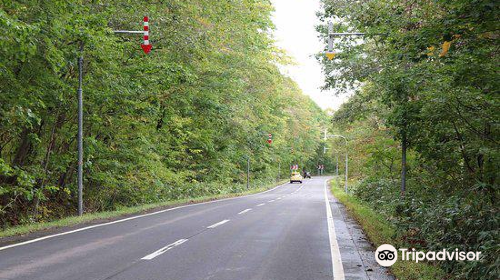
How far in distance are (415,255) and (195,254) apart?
3.98 metres

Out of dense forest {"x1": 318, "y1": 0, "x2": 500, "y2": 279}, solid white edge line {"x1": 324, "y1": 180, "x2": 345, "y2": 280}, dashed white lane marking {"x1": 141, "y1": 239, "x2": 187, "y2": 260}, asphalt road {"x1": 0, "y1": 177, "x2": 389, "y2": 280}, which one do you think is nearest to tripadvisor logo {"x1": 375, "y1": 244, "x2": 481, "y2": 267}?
dense forest {"x1": 318, "y1": 0, "x2": 500, "y2": 279}

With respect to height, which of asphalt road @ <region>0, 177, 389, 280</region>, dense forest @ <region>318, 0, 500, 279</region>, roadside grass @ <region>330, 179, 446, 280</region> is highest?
dense forest @ <region>318, 0, 500, 279</region>

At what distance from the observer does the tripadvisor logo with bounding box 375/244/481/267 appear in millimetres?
6453

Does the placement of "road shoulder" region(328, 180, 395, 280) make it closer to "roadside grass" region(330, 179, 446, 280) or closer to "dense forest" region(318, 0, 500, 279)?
"roadside grass" region(330, 179, 446, 280)

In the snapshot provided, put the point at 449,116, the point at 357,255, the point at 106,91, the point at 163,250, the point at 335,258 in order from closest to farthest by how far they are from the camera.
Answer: the point at 335,258, the point at 357,255, the point at 163,250, the point at 449,116, the point at 106,91

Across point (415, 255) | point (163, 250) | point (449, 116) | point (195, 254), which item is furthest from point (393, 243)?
point (163, 250)

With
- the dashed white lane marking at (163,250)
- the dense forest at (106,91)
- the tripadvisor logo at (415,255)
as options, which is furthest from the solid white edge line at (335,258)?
the dense forest at (106,91)

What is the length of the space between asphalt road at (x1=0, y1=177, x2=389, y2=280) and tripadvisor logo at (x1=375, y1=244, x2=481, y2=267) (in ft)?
0.87

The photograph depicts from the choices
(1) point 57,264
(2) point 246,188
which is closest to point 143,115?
(1) point 57,264

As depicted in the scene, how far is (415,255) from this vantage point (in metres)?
7.66

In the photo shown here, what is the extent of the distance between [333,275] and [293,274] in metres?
0.61

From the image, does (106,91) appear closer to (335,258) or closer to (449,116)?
(335,258)

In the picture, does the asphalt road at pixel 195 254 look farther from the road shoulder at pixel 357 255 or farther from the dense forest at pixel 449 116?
the dense forest at pixel 449 116

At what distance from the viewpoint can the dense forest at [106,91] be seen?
11.7m
